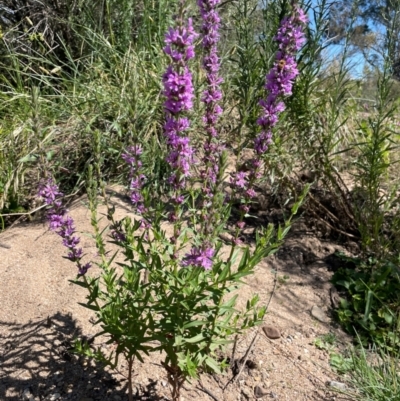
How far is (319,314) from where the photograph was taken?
3.07m

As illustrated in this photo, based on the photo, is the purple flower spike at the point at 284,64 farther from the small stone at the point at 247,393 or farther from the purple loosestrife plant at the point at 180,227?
the small stone at the point at 247,393

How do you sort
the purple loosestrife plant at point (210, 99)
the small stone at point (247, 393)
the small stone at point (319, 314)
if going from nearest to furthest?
the purple loosestrife plant at point (210, 99)
the small stone at point (247, 393)
the small stone at point (319, 314)

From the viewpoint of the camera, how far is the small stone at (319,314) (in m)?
3.03

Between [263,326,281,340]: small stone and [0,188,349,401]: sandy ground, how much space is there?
0.03m

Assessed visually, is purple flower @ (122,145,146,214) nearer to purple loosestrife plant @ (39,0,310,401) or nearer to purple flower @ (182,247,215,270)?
purple loosestrife plant @ (39,0,310,401)

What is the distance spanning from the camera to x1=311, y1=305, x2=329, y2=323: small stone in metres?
3.03

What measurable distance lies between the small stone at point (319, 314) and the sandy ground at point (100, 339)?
0.05ft

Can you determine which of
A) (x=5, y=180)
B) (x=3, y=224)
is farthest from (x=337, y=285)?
(x=5, y=180)

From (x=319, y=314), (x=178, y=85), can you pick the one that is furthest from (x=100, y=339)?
(x=178, y=85)

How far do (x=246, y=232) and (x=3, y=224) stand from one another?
204 centimetres

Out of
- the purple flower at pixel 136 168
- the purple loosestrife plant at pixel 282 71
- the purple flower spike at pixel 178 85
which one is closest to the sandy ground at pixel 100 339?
the purple flower at pixel 136 168

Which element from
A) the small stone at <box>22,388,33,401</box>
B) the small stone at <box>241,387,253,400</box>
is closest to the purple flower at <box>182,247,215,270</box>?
the small stone at <box>241,387,253,400</box>

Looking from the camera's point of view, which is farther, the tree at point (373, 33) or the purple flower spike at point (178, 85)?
the tree at point (373, 33)

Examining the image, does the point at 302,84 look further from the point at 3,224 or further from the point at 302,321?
the point at 3,224
